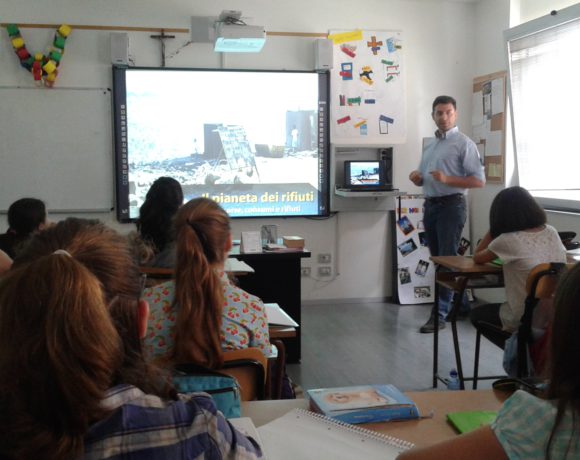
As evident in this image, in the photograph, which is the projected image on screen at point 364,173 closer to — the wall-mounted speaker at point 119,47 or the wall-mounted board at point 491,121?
the wall-mounted board at point 491,121

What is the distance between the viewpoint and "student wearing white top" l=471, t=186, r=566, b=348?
9.53 feet

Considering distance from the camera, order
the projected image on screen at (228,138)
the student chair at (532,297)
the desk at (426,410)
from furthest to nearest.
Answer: the projected image on screen at (228,138), the student chair at (532,297), the desk at (426,410)

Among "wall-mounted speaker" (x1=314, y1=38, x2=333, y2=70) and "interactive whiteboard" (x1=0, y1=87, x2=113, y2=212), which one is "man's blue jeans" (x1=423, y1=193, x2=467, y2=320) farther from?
"interactive whiteboard" (x1=0, y1=87, x2=113, y2=212)

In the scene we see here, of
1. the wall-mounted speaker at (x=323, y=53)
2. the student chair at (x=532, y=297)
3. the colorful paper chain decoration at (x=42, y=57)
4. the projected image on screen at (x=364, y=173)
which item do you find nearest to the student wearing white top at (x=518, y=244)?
the student chair at (x=532, y=297)

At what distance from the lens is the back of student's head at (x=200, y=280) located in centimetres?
175

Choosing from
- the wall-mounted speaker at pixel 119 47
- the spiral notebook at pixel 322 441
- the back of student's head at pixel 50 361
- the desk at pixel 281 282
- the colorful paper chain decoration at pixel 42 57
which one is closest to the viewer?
the back of student's head at pixel 50 361

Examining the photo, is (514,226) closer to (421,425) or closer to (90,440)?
(421,425)

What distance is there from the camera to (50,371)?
75 centimetres

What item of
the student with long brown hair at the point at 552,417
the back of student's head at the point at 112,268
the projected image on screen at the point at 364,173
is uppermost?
the projected image on screen at the point at 364,173

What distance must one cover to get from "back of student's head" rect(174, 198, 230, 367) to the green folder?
0.67 m

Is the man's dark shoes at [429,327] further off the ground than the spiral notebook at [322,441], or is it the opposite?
the spiral notebook at [322,441]

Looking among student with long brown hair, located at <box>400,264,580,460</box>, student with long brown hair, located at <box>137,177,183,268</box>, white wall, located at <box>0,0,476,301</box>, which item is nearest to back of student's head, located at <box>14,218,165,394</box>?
student with long brown hair, located at <box>400,264,580,460</box>

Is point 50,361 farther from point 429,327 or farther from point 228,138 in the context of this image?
point 228,138

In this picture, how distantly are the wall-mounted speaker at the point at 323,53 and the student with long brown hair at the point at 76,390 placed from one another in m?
4.83
